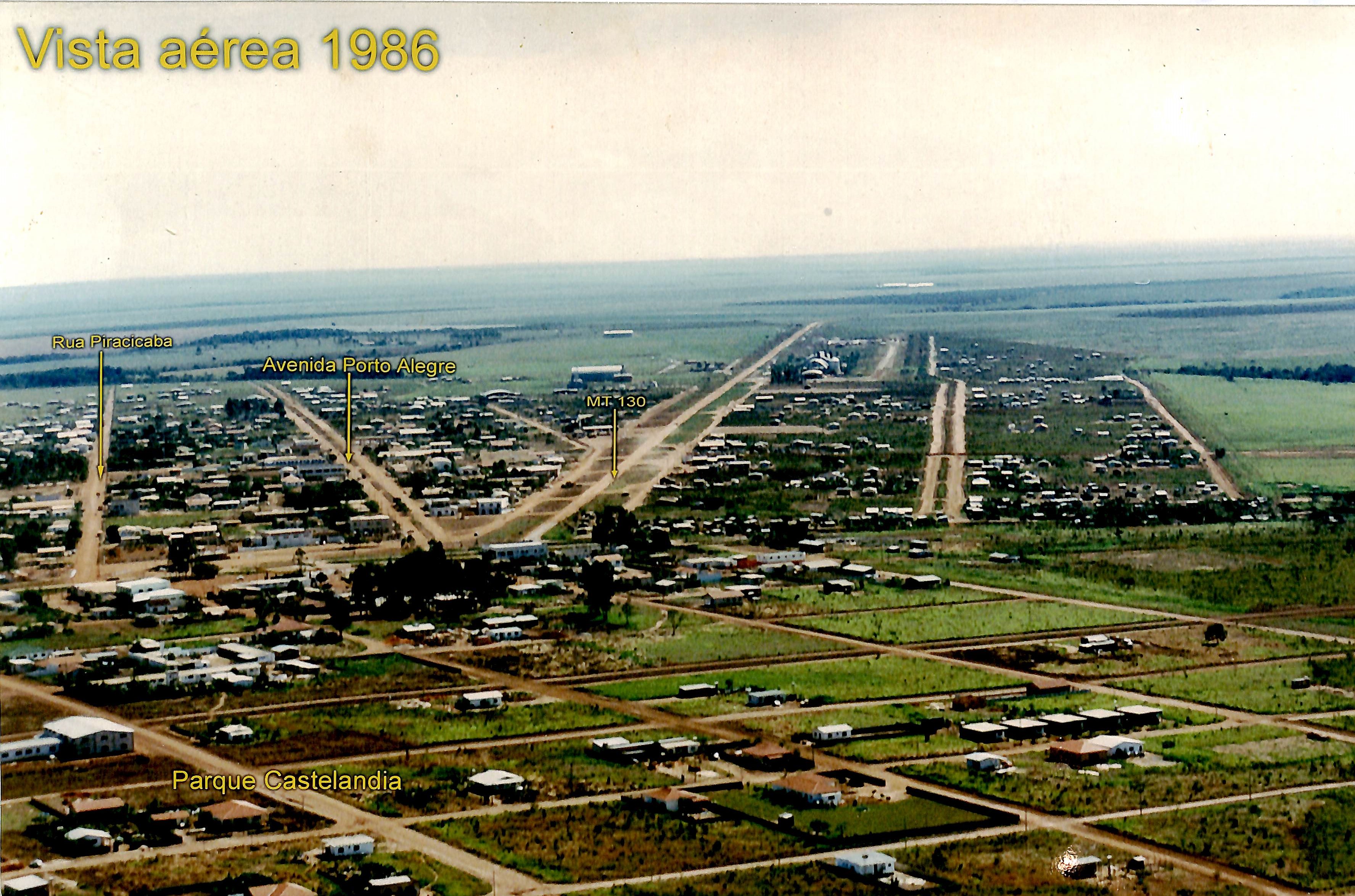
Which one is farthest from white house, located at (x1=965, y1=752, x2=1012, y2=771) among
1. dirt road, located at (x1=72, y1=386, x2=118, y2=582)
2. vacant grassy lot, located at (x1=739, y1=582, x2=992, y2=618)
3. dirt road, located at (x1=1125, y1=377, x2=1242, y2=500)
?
dirt road, located at (x1=72, y1=386, x2=118, y2=582)

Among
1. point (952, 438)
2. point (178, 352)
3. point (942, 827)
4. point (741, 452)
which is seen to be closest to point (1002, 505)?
point (952, 438)

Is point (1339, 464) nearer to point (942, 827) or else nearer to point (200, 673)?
point (942, 827)

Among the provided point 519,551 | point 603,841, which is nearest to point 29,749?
point 603,841

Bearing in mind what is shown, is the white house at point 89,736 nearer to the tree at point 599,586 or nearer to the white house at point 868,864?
the tree at point 599,586

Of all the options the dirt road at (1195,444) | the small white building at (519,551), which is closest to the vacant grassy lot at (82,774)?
the small white building at (519,551)

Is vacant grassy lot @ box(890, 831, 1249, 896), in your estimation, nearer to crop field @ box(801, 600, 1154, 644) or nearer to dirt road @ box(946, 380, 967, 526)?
crop field @ box(801, 600, 1154, 644)

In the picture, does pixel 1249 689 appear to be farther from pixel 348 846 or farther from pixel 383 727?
pixel 348 846
